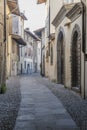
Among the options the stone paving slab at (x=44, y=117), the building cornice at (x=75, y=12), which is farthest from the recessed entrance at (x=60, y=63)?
the stone paving slab at (x=44, y=117)

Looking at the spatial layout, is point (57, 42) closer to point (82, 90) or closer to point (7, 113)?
point (82, 90)

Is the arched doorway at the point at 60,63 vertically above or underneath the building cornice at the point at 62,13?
underneath

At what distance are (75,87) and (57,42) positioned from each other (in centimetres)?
739

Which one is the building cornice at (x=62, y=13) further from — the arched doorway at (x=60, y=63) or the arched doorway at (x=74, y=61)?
the arched doorway at (x=74, y=61)

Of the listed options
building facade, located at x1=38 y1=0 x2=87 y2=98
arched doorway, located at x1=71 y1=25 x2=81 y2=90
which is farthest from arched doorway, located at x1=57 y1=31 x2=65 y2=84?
arched doorway, located at x1=71 y1=25 x2=81 y2=90

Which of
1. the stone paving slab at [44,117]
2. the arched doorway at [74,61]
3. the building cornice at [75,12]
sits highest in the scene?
the building cornice at [75,12]

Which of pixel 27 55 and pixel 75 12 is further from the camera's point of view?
pixel 27 55

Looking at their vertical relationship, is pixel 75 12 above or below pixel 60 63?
above

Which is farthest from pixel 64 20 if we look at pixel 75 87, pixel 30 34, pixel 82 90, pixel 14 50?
pixel 30 34

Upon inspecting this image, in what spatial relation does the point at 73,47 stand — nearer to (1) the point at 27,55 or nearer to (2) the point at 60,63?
(2) the point at 60,63

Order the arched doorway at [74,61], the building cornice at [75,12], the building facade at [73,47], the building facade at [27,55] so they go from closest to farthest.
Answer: the building facade at [73,47] < the building cornice at [75,12] < the arched doorway at [74,61] < the building facade at [27,55]

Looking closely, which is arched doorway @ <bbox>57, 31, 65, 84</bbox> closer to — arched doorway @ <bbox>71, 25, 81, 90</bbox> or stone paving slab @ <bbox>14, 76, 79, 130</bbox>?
arched doorway @ <bbox>71, 25, 81, 90</bbox>

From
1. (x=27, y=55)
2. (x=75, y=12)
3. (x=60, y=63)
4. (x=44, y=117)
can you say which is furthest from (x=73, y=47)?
(x=27, y=55)

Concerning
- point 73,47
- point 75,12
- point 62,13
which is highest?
point 62,13
